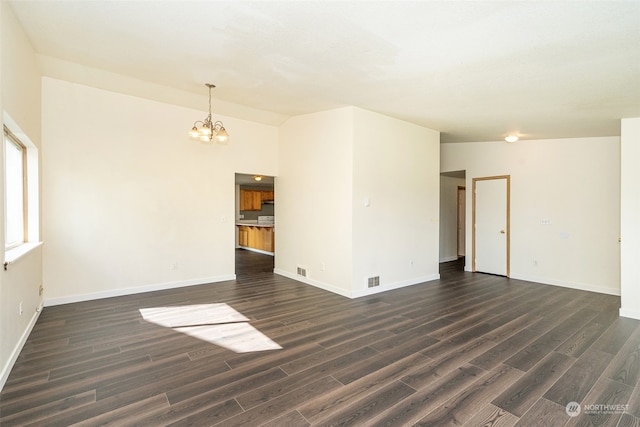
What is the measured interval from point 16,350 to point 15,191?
5.59ft

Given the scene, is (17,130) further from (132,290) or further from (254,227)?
(254,227)

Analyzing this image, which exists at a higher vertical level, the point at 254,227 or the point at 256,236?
the point at 254,227

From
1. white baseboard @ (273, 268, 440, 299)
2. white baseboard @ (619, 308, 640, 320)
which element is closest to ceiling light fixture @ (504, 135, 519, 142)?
white baseboard @ (273, 268, 440, 299)

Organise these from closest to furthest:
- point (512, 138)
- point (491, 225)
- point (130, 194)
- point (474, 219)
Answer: point (130, 194) < point (512, 138) < point (491, 225) < point (474, 219)

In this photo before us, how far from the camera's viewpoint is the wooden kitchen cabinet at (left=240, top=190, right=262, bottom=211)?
11.6 m

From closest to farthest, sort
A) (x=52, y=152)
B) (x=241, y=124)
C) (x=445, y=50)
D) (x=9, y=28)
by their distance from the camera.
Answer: (x=9, y=28), (x=445, y=50), (x=52, y=152), (x=241, y=124)

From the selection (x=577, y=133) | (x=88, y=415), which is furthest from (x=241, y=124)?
(x=577, y=133)

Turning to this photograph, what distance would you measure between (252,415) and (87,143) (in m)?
4.34

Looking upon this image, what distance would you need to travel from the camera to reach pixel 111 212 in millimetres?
4574

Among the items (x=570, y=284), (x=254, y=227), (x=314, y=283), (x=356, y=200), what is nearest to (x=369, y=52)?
(x=356, y=200)

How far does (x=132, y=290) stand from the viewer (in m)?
4.77

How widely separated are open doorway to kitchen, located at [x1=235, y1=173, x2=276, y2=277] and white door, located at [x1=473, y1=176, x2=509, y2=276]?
4542 mm

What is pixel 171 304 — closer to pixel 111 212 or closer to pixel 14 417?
pixel 111 212

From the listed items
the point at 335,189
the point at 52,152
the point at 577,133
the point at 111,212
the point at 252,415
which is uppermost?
the point at 577,133
